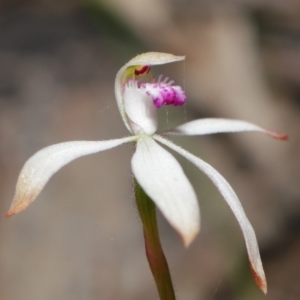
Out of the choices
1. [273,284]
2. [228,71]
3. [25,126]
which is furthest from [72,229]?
[228,71]

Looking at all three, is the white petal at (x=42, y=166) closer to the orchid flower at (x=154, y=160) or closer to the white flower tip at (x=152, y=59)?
the orchid flower at (x=154, y=160)

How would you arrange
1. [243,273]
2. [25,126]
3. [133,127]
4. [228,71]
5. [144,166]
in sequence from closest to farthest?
[144,166], [133,127], [243,273], [25,126], [228,71]

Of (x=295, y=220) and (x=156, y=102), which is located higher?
(x=156, y=102)

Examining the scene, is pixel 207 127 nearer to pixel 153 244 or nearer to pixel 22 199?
pixel 153 244

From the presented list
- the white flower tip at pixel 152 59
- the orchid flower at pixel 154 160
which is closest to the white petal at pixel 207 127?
the orchid flower at pixel 154 160

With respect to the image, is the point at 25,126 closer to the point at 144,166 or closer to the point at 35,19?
the point at 35,19

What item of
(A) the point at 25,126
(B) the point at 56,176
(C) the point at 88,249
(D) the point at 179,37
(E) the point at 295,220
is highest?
(D) the point at 179,37

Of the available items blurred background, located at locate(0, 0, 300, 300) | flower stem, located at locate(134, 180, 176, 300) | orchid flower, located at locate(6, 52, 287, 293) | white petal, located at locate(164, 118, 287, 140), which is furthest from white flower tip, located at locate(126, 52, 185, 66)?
blurred background, located at locate(0, 0, 300, 300)

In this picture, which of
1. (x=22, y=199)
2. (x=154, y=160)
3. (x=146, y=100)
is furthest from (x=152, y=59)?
(x=22, y=199)
